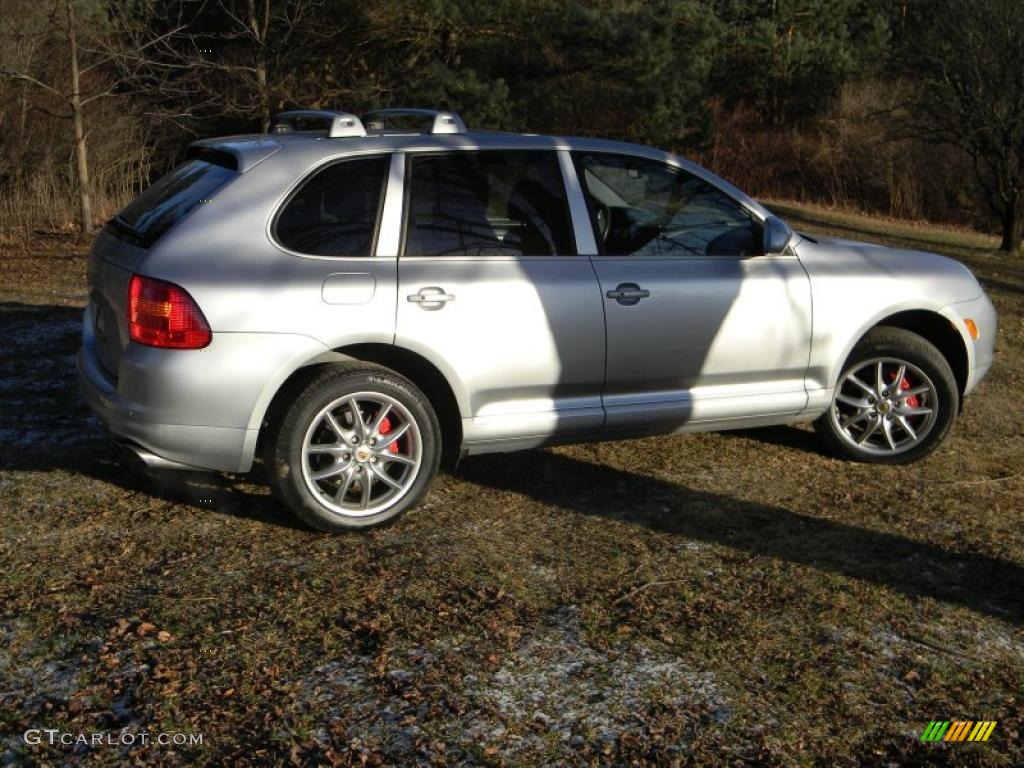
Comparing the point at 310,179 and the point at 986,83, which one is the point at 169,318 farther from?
the point at 986,83

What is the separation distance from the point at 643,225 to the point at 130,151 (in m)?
15.7

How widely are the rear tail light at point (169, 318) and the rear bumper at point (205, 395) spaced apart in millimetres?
41

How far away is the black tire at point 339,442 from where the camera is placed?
4992 mm

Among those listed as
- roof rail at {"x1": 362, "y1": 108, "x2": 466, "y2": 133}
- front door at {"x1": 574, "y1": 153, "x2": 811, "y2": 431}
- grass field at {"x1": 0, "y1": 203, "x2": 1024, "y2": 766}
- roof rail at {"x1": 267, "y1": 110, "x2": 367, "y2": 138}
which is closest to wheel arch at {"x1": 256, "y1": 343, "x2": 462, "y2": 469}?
grass field at {"x1": 0, "y1": 203, "x2": 1024, "y2": 766}

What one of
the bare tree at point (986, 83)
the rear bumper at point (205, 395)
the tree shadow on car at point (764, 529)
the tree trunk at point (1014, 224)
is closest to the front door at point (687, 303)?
the tree shadow on car at point (764, 529)

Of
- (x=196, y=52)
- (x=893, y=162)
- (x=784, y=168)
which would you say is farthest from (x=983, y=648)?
(x=784, y=168)

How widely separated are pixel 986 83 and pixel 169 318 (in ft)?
50.0

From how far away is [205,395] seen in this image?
4840 mm

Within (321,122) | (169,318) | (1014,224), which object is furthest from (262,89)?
(169,318)

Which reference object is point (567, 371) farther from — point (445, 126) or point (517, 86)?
point (517, 86)

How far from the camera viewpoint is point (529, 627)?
14.1 feet

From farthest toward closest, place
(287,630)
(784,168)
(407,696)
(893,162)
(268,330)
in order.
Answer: (784,168) < (893,162) < (268,330) < (287,630) < (407,696)

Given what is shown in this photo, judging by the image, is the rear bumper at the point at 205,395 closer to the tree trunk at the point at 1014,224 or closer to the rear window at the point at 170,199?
the rear window at the point at 170,199

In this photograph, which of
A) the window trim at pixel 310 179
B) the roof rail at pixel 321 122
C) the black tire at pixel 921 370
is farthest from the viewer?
the black tire at pixel 921 370
